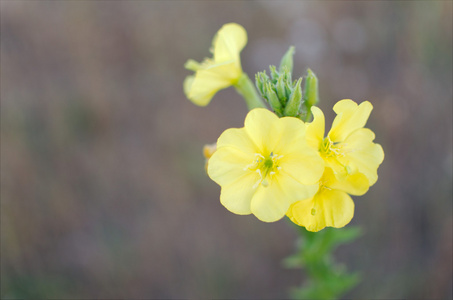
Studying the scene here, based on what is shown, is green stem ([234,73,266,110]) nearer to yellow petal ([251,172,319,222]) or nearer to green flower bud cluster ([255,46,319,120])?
green flower bud cluster ([255,46,319,120])

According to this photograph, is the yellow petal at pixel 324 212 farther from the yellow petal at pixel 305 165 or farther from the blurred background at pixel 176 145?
the blurred background at pixel 176 145

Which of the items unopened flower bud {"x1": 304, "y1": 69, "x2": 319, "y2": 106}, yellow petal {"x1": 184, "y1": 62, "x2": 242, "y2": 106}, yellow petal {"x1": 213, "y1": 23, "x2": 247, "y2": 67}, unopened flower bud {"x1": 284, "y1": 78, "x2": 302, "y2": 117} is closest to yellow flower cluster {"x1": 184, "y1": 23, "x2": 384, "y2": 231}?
unopened flower bud {"x1": 284, "y1": 78, "x2": 302, "y2": 117}

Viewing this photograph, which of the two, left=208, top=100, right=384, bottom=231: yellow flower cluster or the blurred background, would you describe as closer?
left=208, top=100, right=384, bottom=231: yellow flower cluster

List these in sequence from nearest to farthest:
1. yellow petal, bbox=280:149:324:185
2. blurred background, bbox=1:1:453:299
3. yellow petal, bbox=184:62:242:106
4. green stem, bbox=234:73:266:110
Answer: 1. yellow petal, bbox=280:149:324:185
2. yellow petal, bbox=184:62:242:106
3. green stem, bbox=234:73:266:110
4. blurred background, bbox=1:1:453:299

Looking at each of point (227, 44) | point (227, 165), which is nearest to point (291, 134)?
point (227, 165)

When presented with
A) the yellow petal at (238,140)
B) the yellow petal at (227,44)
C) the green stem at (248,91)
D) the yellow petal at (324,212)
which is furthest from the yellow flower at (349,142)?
the yellow petal at (227,44)

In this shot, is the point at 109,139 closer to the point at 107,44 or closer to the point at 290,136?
the point at 107,44
